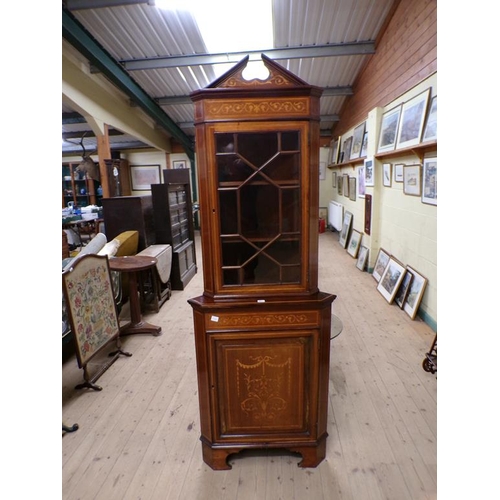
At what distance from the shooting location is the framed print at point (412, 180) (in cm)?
355

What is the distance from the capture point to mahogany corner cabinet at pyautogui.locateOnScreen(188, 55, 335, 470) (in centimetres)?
148

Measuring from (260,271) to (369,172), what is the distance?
418 cm

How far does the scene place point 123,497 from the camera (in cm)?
167

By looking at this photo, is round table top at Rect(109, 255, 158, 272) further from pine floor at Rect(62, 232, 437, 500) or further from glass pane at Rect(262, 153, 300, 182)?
glass pane at Rect(262, 153, 300, 182)

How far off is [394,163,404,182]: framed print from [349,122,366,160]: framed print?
5.69 feet

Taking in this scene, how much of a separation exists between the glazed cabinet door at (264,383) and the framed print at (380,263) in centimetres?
326

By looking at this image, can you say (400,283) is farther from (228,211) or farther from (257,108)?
(257,108)

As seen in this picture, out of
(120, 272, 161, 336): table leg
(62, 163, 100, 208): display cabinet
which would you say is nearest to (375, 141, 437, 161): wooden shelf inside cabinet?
(120, 272, 161, 336): table leg

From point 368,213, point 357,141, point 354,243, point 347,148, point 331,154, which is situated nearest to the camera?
point 368,213

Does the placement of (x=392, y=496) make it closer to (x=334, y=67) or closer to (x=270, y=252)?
(x=270, y=252)

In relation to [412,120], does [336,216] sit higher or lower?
lower

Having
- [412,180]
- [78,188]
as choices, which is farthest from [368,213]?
[78,188]

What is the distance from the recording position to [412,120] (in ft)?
11.9
